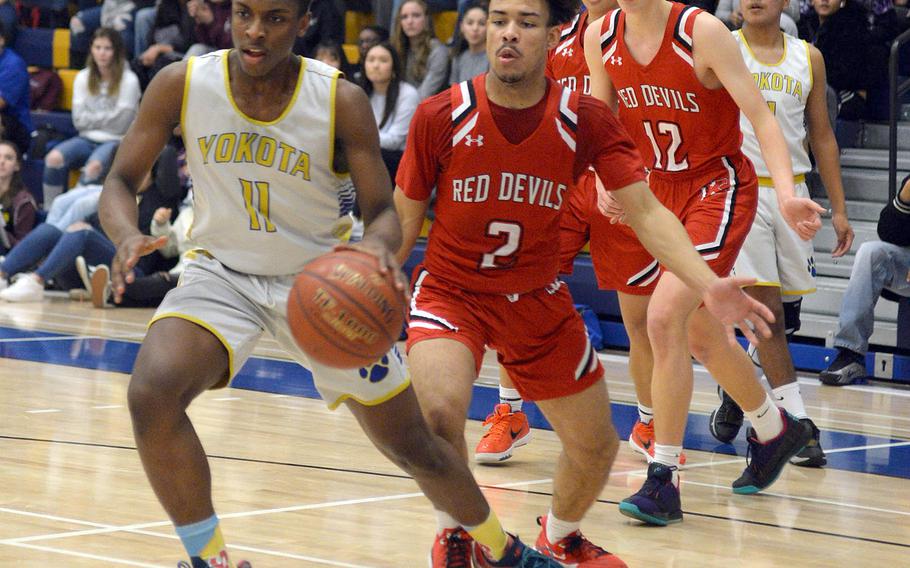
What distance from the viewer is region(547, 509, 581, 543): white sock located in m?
4.08

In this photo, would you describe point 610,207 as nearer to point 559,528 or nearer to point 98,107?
point 559,528

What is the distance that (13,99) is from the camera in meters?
13.2

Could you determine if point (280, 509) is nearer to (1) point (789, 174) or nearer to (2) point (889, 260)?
(1) point (789, 174)

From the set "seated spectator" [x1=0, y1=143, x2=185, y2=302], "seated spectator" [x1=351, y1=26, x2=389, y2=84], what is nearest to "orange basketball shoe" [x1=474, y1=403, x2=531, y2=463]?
"seated spectator" [x1=351, y1=26, x2=389, y2=84]

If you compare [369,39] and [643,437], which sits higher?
[369,39]

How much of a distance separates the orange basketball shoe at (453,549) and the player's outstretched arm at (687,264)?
0.93m

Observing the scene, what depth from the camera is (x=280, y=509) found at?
15.4 ft

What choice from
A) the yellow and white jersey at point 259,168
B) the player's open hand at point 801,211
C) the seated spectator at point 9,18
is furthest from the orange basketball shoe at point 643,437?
the seated spectator at point 9,18

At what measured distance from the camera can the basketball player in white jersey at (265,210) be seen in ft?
11.4

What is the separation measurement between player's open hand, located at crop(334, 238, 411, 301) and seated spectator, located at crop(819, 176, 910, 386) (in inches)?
237

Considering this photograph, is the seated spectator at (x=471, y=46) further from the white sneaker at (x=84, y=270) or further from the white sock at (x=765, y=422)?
the white sock at (x=765, y=422)

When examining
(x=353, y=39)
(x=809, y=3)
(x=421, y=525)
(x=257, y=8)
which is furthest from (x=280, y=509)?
(x=353, y=39)

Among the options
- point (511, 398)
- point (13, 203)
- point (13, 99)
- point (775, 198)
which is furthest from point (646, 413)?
point (13, 99)

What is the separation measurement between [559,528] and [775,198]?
299cm
